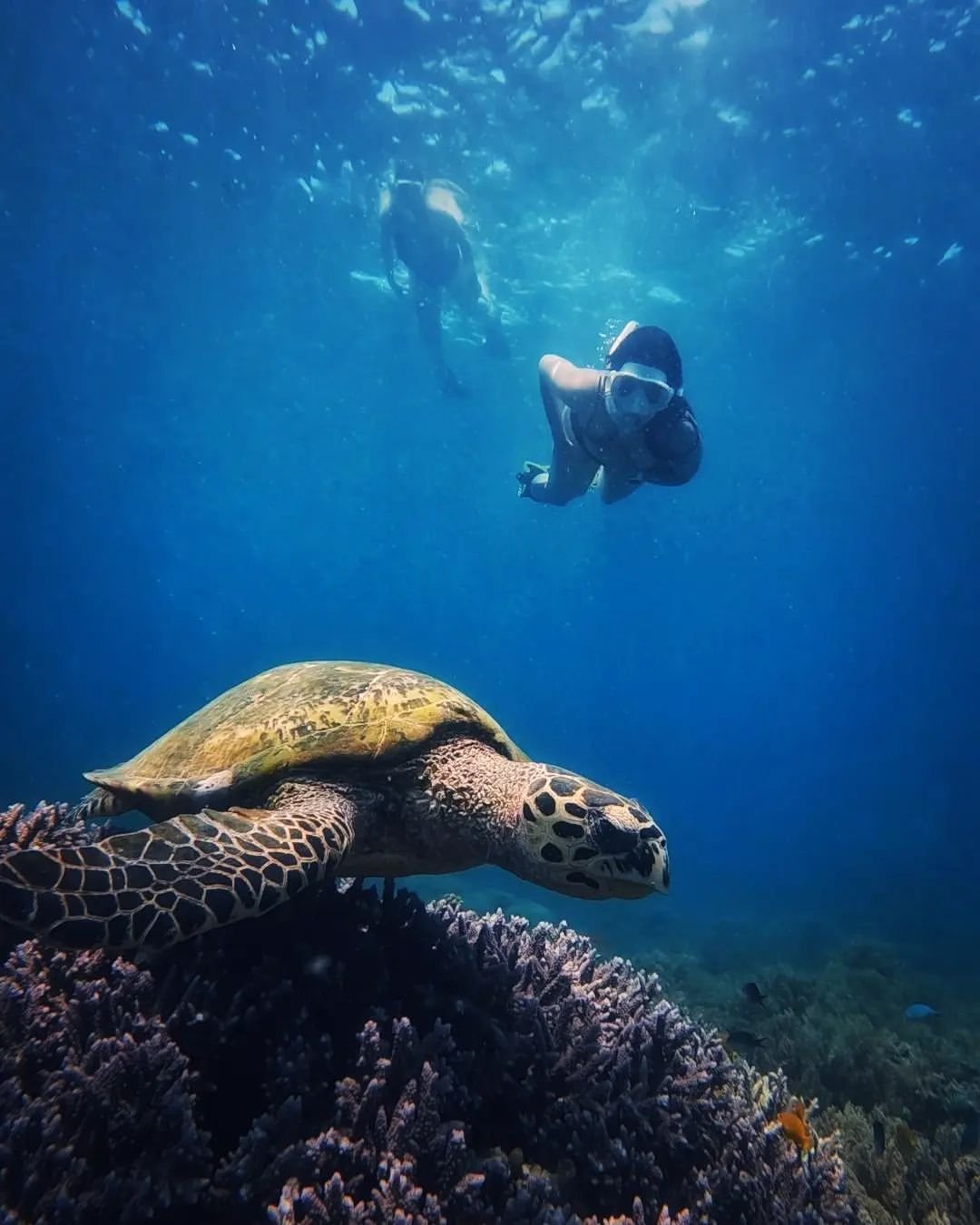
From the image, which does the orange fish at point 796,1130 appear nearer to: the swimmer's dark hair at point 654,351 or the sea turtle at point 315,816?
the sea turtle at point 315,816

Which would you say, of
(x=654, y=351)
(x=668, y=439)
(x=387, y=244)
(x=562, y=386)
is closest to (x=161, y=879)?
(x=668, y=439)

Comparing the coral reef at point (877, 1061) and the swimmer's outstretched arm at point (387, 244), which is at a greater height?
the swimmer's outstretched arm at point (387, 244)

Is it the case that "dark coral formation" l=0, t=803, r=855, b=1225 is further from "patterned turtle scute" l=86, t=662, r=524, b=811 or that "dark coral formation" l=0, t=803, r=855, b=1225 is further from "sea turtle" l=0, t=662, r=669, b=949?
"patterned turtle scute" l=86, t=662, r=524, b=811

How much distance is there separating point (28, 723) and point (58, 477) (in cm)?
A: 2409

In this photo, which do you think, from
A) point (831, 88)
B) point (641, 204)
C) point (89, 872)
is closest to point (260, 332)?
point (641, 204)

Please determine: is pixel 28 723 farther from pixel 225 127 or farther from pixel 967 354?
pixel 967 354

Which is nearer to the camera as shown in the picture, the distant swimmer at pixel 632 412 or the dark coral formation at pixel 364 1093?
the dark coral formation at pixel 364 1093

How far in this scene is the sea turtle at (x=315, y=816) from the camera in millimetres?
2311

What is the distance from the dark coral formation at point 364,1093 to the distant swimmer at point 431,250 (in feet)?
72.5

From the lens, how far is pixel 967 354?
2491cm

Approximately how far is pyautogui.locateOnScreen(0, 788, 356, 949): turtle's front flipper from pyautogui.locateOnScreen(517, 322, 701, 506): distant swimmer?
7149 mm

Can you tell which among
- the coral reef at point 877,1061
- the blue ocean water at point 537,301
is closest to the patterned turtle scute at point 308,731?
the coral reef at point 877,1061

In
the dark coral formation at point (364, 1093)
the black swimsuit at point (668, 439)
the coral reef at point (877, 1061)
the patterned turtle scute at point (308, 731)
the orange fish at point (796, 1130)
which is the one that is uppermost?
the black swimsuit at point (668, 439)

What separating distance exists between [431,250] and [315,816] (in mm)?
23414
